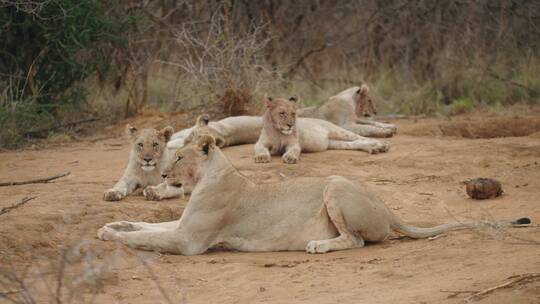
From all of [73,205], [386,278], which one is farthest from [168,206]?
[386,278]

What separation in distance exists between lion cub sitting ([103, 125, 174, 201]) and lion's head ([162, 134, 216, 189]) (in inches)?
55.1

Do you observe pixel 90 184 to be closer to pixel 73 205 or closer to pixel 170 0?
pixel 73 205

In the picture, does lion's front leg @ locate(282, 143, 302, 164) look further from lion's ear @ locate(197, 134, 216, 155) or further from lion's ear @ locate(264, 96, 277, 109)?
lion's ear @ locate(197, 134, 216, 155)

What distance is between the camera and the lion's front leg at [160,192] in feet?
26.7

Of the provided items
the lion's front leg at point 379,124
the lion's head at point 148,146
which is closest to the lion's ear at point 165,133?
the lion's head at point 148,146

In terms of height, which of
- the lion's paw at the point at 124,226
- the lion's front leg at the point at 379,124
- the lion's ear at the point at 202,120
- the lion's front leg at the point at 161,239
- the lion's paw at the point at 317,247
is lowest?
the lion's paw at the point at 317,247

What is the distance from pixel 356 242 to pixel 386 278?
1.20 metres

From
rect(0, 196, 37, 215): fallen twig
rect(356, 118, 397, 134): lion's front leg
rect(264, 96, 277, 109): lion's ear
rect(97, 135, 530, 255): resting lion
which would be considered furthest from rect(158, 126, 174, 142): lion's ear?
rect(356, 118, 397, 134): lion's front leg

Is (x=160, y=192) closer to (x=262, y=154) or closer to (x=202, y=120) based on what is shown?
(x=202, y=120)

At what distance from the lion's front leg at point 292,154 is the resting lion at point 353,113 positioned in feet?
6.92

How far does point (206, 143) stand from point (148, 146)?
157 cm

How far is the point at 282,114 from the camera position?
1054cm

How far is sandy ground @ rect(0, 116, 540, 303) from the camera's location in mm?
5484

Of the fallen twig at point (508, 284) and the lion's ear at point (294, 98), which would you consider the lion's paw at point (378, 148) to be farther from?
the fallen twig at point (508, 284)
